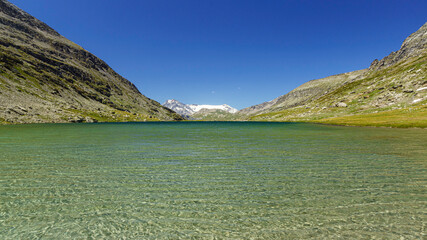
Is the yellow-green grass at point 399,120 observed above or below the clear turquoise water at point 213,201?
above

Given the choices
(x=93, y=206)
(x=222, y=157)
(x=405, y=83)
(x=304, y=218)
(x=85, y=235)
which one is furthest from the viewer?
(x=405, y=83)

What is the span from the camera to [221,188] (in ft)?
47.6

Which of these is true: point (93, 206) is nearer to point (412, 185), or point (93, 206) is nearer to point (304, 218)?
point (304, 218)

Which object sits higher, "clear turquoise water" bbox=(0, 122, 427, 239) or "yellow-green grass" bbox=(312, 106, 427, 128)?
"yellow-green grass" bbox=(312, 106, 427, 128)

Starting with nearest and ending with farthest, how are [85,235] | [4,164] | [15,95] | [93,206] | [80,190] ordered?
1. [85,235]
2. [93,206]
3. [80,190]
4. [4,164]
5. [15,95]

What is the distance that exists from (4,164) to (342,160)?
113 ft

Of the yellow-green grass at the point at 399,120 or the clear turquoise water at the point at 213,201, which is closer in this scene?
the clear turquoise water at the point at 213,201

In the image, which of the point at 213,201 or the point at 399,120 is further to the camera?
the point at 399,120

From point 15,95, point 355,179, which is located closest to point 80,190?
point 355,179

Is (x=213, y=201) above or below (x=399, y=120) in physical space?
below

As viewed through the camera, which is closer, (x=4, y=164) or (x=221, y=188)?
(x=221, y=188)

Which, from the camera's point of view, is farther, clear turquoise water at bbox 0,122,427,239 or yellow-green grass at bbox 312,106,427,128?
yellow-green grass at bbox 312,106,427,128

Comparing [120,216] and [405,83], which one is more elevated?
A: [405,83]

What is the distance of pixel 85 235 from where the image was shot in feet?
28.9
